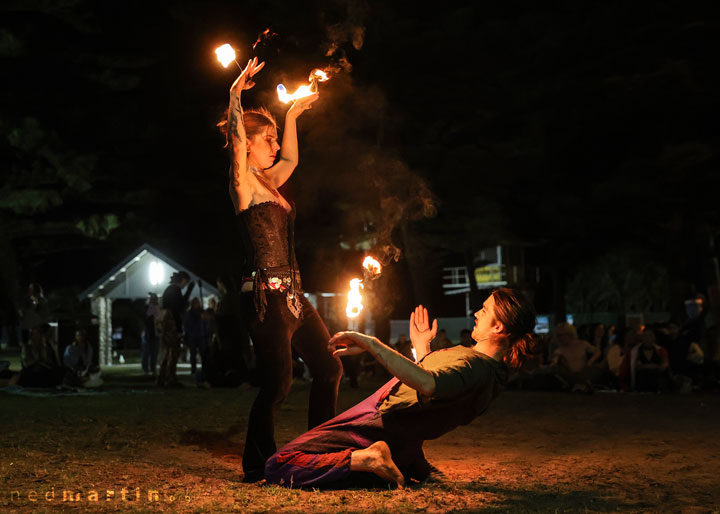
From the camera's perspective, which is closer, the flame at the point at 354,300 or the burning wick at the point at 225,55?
the burning wick at the point at 225,55

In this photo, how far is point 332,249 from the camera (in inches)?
906

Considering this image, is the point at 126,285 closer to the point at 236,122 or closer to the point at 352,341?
the point at 236,122

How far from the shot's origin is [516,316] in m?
4.52

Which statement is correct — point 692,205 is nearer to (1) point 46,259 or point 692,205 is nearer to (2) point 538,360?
(2) point 538,360

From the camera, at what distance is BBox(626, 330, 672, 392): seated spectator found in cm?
1309

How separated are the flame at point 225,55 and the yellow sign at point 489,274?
47554 millimetres

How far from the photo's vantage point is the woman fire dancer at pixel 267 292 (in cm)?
Answer: 499

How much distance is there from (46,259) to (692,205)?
35.6 m

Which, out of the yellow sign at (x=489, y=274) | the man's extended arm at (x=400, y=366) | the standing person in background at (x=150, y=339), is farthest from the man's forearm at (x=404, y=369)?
the yellow sign at (x=489, y=274)

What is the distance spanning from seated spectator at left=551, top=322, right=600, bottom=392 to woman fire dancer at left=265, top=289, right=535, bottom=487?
30.0ft

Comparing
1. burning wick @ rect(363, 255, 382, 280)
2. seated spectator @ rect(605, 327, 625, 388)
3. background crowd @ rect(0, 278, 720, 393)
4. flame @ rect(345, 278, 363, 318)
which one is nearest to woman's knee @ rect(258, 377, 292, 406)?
flame @ rect(345, 278, 363, 318)

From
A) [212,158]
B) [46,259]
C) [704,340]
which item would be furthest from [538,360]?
[46,259]

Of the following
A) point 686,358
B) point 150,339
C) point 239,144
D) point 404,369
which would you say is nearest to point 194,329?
point 150,339

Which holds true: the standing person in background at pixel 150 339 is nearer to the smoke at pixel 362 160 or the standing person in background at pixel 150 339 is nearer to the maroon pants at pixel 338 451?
the smoke at pixel 362 160
